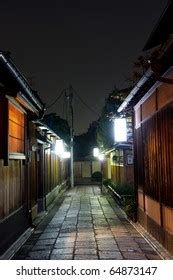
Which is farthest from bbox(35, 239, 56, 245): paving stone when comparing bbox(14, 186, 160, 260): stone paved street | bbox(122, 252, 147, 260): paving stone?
bbox(122, 252, 147, 260): paving stone

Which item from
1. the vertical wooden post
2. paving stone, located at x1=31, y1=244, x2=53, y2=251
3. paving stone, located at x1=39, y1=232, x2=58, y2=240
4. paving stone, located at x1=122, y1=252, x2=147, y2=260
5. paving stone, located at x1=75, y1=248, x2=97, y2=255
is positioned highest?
the vertical wooden post

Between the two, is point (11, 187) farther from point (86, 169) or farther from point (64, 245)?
point (86, 169)

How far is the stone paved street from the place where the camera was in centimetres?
1155

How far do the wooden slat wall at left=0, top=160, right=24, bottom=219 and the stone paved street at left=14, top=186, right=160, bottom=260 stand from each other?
1.26 meters

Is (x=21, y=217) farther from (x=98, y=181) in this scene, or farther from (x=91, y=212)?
(x=98, y=181)

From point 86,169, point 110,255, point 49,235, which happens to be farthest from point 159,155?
point 86,169

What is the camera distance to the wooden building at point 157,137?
1098 cm

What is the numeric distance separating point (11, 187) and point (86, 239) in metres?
2.91

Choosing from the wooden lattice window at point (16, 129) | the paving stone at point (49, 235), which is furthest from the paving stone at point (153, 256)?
the wooden lattice window at point (16, 129)

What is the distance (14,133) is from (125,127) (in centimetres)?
747

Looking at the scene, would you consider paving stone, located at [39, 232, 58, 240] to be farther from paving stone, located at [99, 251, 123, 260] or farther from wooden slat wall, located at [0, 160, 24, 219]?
paving stone, located at [99, 251, 123, 260]

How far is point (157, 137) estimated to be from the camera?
1283 cm

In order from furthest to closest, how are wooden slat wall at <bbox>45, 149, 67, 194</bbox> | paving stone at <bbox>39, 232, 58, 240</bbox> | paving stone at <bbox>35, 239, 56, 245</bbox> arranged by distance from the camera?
wooden slat wall at <bbox>45, 149, 67, 194</bbox> < paving stone at <bbox>39, 232, 58, 240</bbox> < paving stone at <bbox>35, 239, 56, 245</bbox>

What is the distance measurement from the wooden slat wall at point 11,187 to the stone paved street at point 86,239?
126cm
